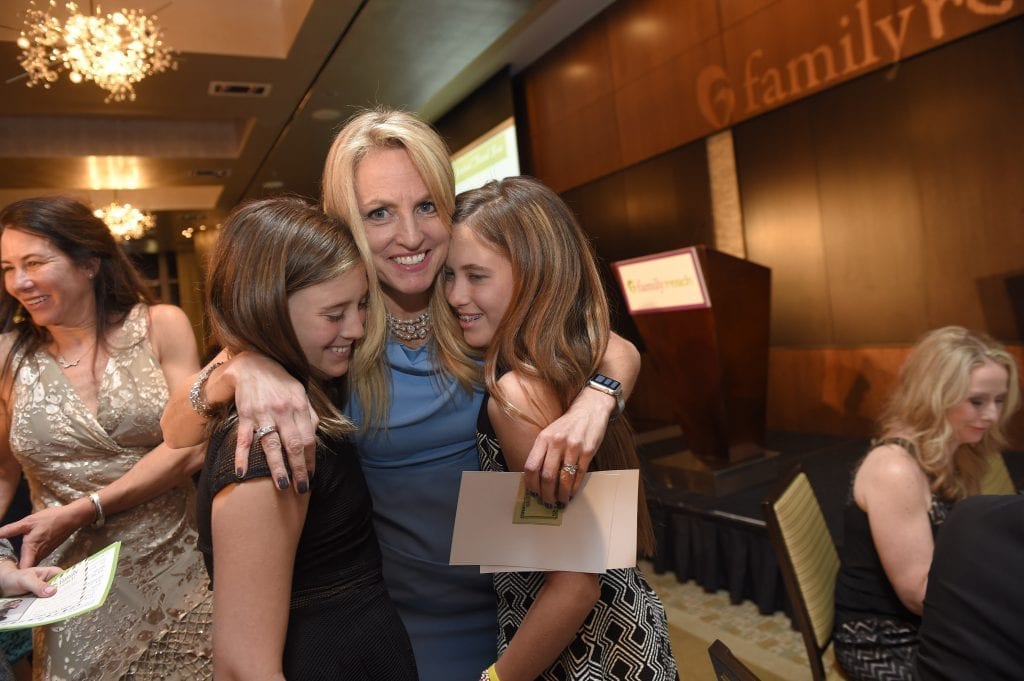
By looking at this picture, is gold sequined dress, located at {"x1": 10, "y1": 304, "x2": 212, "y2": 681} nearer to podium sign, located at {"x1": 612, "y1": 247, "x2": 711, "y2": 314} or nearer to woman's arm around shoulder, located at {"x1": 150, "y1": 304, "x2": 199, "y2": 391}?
Result: woman's arm around shoulder, located at {"x1": 150, "y1": 304, "x2": 199, "y2": 391}

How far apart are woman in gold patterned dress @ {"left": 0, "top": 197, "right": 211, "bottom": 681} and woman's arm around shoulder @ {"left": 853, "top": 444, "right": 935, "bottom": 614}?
1655 millimetres

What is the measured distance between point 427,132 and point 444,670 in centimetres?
95

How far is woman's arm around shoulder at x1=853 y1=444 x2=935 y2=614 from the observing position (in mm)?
1800

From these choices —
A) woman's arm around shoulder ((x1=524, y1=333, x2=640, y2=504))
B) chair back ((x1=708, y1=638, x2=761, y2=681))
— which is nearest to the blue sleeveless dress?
woman's arm around shoulder ((x1=524, y1=333, x2=640, y2=504))

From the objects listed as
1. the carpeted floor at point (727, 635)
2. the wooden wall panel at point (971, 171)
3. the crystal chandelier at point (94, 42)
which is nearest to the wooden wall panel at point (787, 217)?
the wooden wall panel at point (971, 171)

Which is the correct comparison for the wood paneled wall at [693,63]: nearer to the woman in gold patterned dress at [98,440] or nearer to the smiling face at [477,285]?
the smiling face at [477,285]

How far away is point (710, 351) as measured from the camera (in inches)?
146

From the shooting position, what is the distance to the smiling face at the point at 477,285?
4.00 ft

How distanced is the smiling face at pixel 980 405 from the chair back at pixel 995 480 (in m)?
0.20

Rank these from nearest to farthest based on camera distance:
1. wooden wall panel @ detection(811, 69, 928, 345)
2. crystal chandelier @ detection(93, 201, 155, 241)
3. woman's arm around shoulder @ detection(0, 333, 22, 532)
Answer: woman's arm around shoulder @ detection(0, 333, 22, 532) → wooden wall panel @ detection(811, 69, 928, 345) → crystal chandelier @ detection(93, 201, 155, 241)

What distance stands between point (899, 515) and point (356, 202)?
1536 millimetres

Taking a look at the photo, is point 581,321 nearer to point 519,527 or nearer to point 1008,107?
point 519,527

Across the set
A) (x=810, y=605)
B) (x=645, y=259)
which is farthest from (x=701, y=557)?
(x=810, y=605)

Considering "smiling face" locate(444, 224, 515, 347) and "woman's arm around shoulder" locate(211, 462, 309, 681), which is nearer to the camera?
"woman's arm around shoulder" locate(211, 462, 309, 681)
